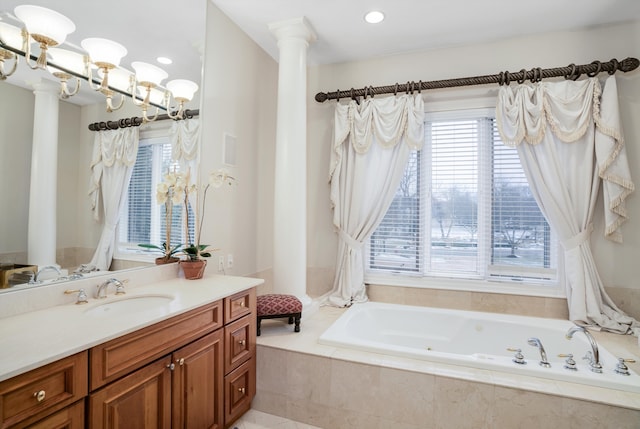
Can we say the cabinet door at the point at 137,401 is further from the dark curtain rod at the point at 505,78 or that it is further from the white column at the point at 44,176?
the dark curtain rod at the point at 505,78

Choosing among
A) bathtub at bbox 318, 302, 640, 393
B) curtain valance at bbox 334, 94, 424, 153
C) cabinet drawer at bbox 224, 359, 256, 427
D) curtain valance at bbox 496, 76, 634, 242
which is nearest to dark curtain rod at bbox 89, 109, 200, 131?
cabinet drawer at bbox 224, 359, 256, 427

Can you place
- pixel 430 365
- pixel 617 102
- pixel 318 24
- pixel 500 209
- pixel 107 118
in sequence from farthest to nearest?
pixel 500 209
pixel 318 24
pixel 617 102
pixel 430 365
pixel 107 118

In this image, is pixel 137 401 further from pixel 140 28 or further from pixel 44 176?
pixel 140 28

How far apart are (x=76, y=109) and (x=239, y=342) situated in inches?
58.8

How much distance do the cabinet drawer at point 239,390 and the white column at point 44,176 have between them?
3.58 feet

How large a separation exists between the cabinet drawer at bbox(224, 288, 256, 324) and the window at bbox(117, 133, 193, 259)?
0.59 meters

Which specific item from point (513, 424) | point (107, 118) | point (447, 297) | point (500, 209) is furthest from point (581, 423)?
point (107, 118)

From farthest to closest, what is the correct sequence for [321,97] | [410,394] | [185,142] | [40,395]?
[321,97] → [185,142] → [410,394] → [40,395]

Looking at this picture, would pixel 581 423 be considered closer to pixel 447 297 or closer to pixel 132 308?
pixel 447 297

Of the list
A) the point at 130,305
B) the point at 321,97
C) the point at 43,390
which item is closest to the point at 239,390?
the point at 130,305

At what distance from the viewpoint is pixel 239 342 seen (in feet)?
6.33

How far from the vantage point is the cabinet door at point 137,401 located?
1.15 meters

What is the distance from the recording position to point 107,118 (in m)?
1.72

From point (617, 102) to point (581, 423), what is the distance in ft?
7.40
